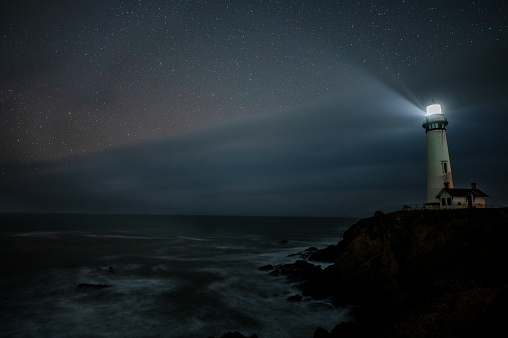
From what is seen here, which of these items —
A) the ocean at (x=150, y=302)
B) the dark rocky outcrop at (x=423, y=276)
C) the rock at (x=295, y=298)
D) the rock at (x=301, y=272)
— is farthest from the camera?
the rock at (x=301, y=272)

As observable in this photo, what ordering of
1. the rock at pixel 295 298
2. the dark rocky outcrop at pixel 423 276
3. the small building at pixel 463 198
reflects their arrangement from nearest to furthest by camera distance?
1. the dark rocky outcrop at pixel 423 276
2. the rock at pixel 295 298
3. the small building at pixel 463 198

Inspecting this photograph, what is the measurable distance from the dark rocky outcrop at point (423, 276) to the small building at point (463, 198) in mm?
6392

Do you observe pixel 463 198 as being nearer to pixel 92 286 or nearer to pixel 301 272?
pixel 301 272

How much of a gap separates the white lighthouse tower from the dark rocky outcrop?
8617mm

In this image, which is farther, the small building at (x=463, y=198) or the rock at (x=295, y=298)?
the small building at (x=463, y=198)

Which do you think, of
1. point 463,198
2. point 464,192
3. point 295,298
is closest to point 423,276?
point 295,298

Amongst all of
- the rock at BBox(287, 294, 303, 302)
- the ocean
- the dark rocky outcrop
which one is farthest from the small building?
the rock at BBox(287, 294, 303, 302)

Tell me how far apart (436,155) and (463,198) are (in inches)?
236

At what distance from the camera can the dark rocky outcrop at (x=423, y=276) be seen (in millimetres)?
10445

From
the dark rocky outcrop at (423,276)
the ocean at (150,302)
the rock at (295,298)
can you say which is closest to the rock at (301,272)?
the dark rocky outcrop at (423,276)

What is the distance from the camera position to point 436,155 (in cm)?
3008

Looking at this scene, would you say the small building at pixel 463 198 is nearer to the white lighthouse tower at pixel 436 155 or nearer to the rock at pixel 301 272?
the white lighthouse tower at pixel 436 155

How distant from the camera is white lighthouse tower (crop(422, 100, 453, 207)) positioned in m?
29.2

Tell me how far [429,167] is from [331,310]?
20689 mm
